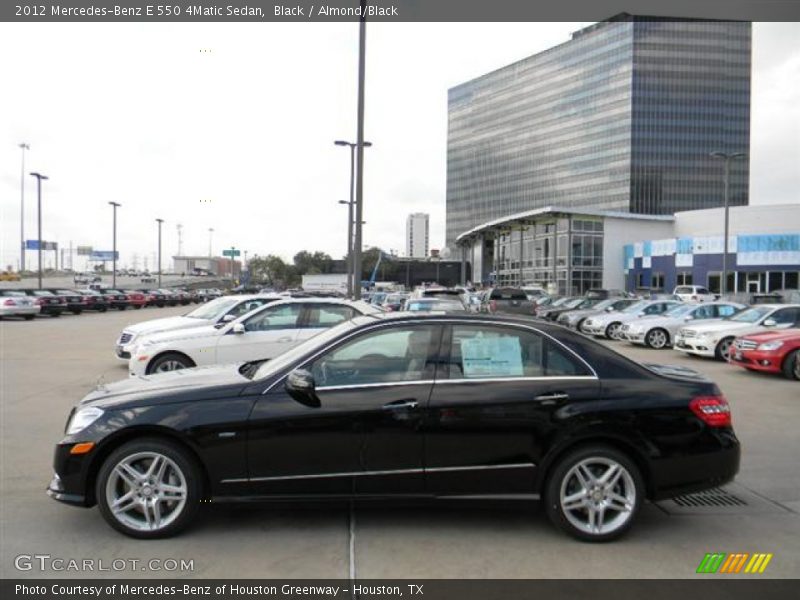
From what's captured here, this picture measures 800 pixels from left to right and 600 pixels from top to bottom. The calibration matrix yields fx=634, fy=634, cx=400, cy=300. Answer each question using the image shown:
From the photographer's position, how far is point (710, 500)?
5188 mm

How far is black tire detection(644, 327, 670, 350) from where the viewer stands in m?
17.8

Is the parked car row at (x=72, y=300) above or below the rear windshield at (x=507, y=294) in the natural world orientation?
below

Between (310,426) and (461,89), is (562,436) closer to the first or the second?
(310,426)

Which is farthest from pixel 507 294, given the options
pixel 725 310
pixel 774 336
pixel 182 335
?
pixel 182 335

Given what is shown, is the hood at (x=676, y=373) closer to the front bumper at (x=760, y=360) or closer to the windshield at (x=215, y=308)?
the front bumper at (x=760, y=360)

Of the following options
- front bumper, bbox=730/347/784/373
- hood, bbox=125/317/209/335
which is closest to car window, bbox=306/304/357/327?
hood, bbox=125/317/209/335

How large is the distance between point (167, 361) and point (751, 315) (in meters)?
13.1

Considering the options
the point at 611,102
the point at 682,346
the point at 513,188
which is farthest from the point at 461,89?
the point at 682,346

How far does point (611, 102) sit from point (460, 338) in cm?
12850

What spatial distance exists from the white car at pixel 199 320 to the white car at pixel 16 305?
63.8ft

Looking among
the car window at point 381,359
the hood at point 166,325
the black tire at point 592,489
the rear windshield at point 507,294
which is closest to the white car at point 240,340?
the hood at point 166,325

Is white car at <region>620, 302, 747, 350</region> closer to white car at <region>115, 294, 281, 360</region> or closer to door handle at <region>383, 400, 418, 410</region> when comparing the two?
white car at <region>115, 294, 281, 360</region>

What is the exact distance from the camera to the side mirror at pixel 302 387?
162 inches
